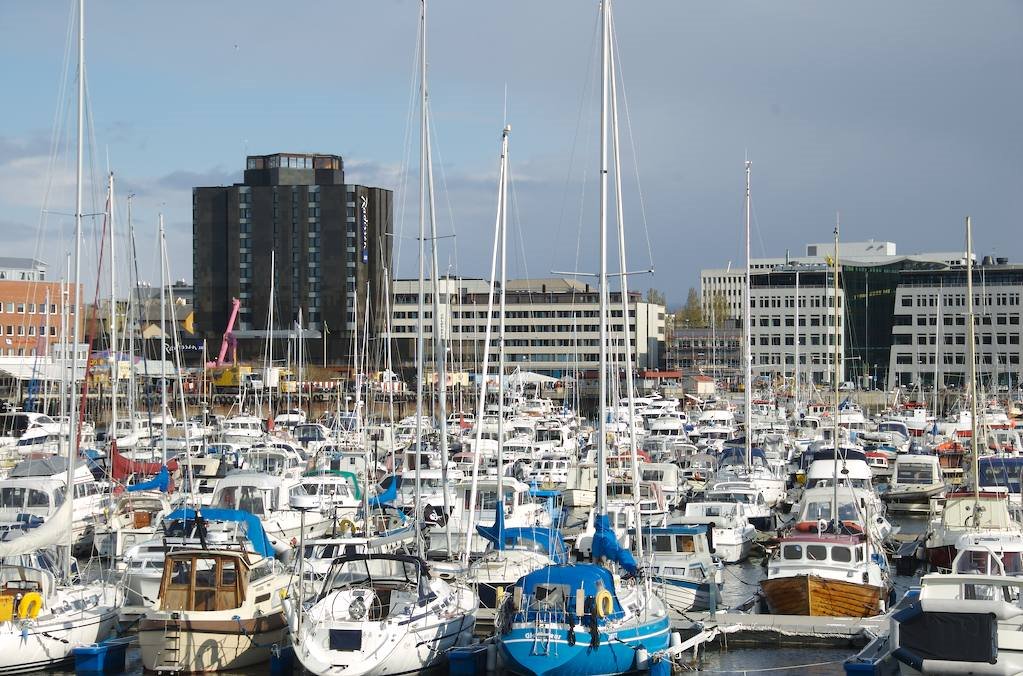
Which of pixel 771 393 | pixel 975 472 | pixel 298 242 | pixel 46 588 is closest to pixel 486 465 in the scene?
pixel 975 472

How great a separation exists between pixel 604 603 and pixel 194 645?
7860 mm

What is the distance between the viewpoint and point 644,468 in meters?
50.4

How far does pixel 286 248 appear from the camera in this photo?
164000 mm

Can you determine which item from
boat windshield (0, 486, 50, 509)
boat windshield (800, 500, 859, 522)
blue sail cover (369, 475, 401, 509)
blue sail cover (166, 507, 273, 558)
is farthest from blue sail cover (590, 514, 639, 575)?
boat windshield (0, 486, 50, 509)

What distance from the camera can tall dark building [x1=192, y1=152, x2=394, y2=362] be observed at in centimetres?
16262

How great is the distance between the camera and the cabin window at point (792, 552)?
3166 centimetres

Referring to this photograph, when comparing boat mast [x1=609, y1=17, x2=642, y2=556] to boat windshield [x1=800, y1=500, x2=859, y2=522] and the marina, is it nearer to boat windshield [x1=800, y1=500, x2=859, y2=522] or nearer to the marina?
the marina

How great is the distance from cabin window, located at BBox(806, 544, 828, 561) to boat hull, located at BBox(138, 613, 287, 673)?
13165 mm

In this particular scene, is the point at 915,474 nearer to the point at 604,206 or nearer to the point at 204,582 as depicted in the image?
the point at 604,206

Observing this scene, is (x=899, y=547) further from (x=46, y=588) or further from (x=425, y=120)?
(x=46, y=588)

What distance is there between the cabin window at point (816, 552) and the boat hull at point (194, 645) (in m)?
13.2

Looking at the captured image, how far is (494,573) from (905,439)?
48.0 metres

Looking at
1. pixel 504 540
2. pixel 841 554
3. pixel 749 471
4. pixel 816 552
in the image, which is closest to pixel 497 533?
pixel 504 540

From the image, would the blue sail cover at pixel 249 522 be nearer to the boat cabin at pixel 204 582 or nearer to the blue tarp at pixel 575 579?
the boat cabin at pixel 204 582
